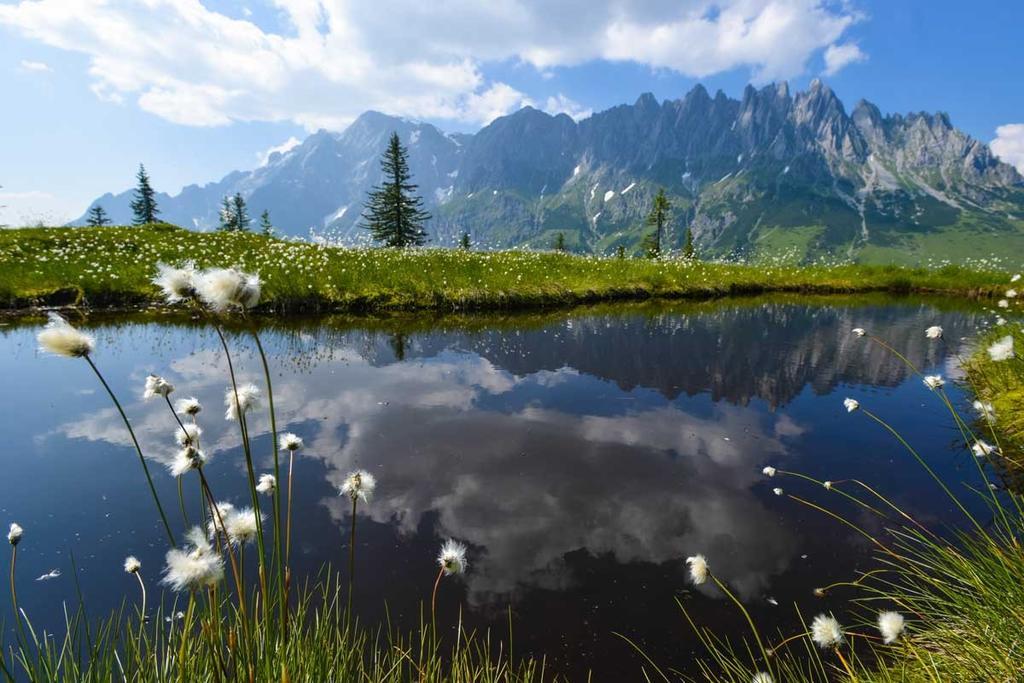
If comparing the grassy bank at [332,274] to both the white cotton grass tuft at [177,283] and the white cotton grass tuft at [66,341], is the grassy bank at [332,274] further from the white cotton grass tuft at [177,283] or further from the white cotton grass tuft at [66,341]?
the white cotton grass tuft at [177,283]

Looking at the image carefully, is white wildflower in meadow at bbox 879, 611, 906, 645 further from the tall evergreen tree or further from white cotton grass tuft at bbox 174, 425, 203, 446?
the tall evergreen tree

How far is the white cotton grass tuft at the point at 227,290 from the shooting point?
68.5 inches

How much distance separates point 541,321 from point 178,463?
15.0 metres

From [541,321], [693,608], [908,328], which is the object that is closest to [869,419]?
[693,608]

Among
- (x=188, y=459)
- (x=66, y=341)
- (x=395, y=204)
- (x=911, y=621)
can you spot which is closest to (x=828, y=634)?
(x=911, y=621)

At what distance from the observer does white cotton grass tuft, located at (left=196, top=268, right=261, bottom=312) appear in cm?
174

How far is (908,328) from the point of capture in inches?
724

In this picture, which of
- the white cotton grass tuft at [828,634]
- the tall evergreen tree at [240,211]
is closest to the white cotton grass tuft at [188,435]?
the white cotton grass tuft at [828,634]

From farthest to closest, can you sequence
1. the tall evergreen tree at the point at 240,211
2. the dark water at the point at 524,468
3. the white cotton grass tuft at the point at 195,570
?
the tall evergreen tree at the point at 240,211, the dark water at the point at 524,468, the white cotton grass tuft at the point at 195,570

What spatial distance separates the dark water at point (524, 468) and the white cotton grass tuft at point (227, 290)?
132 inches

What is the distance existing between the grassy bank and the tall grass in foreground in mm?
15184

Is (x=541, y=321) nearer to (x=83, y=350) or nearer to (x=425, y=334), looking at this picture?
(x=425, y=334)

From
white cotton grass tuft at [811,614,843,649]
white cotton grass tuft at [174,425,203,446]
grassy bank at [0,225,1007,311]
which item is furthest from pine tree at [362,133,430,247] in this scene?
white cotton grass tuft at [811,614,843,649]

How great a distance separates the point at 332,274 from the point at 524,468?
15131mm
